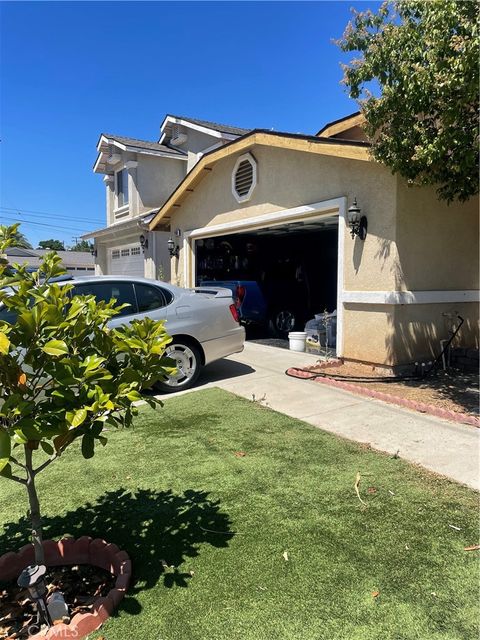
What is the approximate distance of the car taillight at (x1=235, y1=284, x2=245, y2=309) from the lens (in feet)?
37.9

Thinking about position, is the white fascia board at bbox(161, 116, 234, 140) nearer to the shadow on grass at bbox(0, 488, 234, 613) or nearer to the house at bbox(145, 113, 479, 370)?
the house at bbox(145, 113, 479, 370)

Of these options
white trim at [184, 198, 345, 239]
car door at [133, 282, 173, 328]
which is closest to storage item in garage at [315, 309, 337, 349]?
white trim at [184, 198, 345, 239]

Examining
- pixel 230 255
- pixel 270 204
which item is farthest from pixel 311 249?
pixel 270 204

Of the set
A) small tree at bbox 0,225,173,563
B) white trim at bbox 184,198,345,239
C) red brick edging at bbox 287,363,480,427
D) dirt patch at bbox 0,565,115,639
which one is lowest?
dirt patch at bbox 0,565,115,639

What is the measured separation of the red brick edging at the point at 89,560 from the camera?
224cm

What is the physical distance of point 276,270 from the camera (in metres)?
14.9

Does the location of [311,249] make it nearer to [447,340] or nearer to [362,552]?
[447,340]

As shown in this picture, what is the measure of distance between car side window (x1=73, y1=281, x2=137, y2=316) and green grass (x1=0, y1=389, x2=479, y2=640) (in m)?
2.24

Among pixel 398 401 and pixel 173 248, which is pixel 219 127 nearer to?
pixel 173 248

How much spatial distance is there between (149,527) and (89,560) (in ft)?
1.58

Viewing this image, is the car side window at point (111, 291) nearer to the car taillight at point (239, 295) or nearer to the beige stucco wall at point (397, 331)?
the beige stucco wall at point (397, 331)

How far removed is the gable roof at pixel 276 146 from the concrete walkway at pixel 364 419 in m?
3.52

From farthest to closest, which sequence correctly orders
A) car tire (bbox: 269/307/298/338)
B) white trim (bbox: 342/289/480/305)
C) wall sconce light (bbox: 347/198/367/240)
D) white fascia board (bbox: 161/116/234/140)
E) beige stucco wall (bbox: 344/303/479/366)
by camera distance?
white fascia board (bbox: 161/116/234/140), car tire (bbox: 269/307/298/338), wall sconce light (bbox: 347/198/367/240), beige stucco wall (bbox: 344/303/479/366), white trim (bbox: 342/289/480/305)

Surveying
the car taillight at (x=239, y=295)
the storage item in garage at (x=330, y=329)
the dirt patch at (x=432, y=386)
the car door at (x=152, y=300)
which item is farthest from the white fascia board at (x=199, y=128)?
the dirt patch at (x=432, y=386)
